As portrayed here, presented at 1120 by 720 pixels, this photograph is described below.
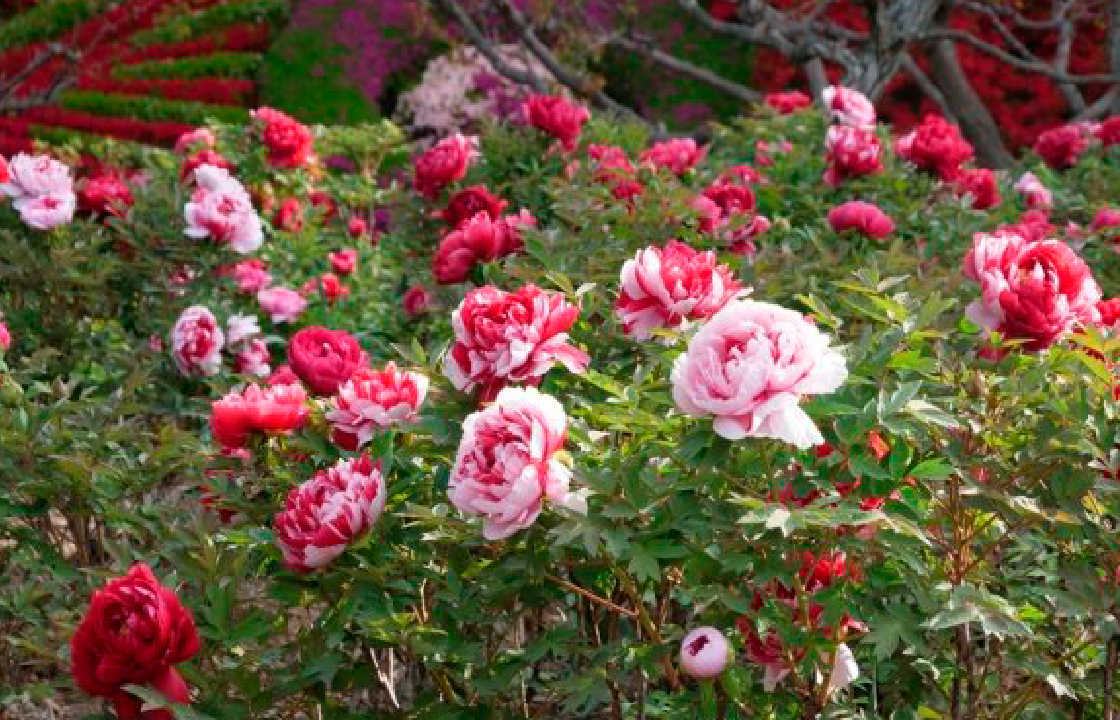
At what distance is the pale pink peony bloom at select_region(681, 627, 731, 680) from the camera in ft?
5.15

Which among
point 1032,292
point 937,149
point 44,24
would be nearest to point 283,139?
point 937,149

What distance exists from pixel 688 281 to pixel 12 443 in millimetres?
1231

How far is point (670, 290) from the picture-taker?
5.91 ft

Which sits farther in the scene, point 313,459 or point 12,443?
point 12,443

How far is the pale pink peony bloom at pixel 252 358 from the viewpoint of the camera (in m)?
3.70

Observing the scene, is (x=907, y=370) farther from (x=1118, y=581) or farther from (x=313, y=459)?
(x=313, y=459)

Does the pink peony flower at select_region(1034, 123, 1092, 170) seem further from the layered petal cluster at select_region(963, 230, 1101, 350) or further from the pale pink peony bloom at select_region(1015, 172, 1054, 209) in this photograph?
the layered petal cluster at select_region(963, 230, 1101, 350)

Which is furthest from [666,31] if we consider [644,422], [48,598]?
[644,422]

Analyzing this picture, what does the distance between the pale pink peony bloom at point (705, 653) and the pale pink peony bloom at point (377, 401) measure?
0.44 meters

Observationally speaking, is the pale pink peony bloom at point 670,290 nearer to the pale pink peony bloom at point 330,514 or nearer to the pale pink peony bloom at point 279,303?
the pale pink peony bloom at point 330,514

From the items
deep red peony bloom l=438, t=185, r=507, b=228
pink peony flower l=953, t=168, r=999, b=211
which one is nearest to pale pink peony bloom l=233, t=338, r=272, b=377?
deep red peony bloom l=438, t=185, r=507, b=228

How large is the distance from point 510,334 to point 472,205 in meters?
1.67

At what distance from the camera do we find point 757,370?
54.6 inches

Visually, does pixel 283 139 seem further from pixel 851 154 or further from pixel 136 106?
pixel 136 106
